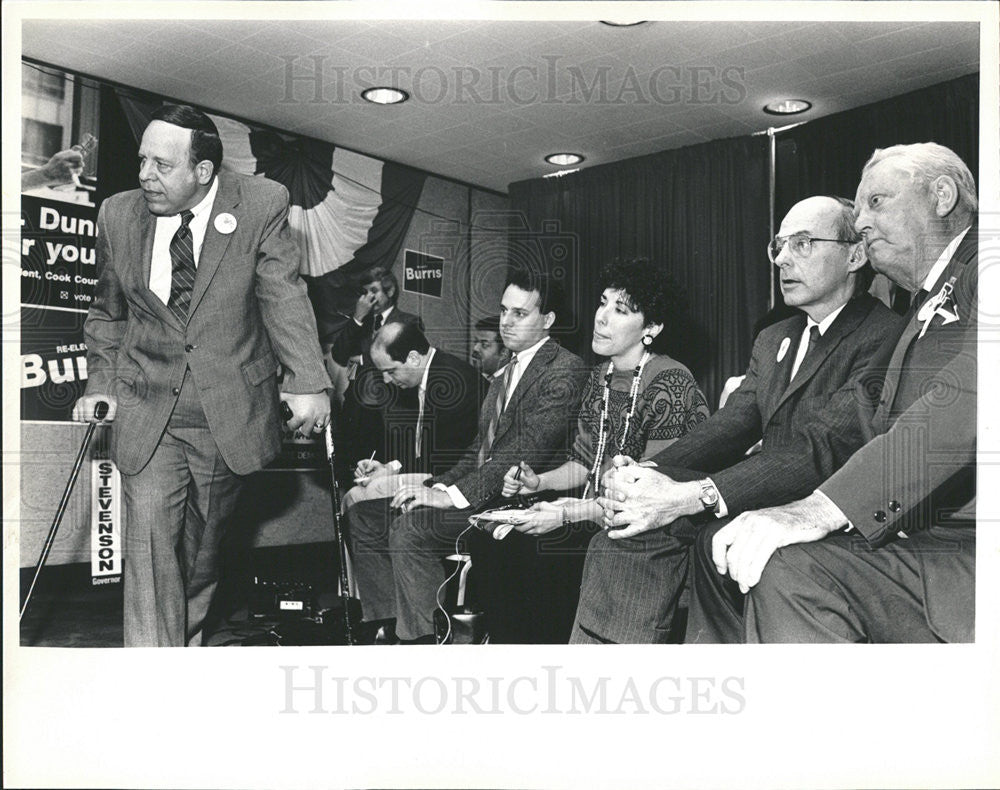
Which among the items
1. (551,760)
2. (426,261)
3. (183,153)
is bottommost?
(551,760)

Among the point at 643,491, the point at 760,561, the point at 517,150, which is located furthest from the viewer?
the point at 517,150

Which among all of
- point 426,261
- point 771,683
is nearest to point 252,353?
point 426,261

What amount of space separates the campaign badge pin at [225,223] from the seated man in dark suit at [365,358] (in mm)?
498

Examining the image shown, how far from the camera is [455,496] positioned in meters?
3.29

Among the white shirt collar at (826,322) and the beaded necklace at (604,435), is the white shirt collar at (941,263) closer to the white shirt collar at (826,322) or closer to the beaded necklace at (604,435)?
the white shirt collar at (826,322)

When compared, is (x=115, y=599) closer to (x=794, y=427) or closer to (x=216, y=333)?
(x=216, y=333)

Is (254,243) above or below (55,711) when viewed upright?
above

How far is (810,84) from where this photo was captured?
3203 millimetres

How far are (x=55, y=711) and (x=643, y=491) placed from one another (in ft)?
7.04

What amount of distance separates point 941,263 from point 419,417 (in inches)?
73.6

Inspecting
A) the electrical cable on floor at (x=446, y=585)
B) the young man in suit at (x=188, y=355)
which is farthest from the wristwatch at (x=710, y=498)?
the young man in suit at (x=188, y=355)

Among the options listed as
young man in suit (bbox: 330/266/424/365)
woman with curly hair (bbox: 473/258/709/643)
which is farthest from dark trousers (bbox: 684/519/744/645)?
young man in suit (bbox: 330/266/424/365)

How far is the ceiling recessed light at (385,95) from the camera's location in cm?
323

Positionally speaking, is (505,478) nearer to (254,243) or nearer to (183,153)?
(254,243)
